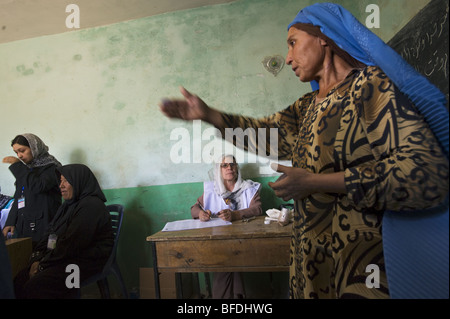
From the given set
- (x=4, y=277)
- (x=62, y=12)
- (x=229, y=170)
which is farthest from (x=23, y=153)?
(x=4, y=277)

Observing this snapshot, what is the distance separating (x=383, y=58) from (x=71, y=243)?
220 centimetres

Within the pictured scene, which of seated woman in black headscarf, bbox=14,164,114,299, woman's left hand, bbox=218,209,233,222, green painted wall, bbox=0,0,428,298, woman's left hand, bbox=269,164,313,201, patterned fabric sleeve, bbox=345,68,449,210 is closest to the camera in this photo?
patterned fabric sleeve, bbox=345,68,449,210

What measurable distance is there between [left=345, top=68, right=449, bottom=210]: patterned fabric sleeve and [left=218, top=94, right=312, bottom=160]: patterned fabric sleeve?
347 mm

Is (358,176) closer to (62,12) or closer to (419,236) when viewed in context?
(419,236)

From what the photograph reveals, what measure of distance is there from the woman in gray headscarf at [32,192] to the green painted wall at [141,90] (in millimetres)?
406

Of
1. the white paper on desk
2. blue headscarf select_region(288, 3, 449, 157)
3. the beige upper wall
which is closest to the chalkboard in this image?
blue headscarf select_region(288, 3, 449, 157)

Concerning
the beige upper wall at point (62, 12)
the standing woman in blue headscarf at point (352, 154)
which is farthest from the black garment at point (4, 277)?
the beige upper wall at point (62, 12)

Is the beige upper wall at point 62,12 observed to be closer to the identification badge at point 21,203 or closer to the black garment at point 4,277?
the identification badge at point 21,203

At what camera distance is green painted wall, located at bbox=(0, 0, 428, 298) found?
2773mm

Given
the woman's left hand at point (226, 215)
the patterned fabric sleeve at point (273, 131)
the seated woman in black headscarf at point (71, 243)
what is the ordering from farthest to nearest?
the woman's left hand at point (226, 215), the seated woman in black headscarf at point (71, 243), the patterned fabric sleeve at point (273, 131)

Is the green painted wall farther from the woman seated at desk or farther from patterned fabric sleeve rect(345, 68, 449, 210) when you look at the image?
patterned fabric sleeve rect(345, 68, 449, 210)

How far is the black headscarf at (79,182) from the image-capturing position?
7.42ft
